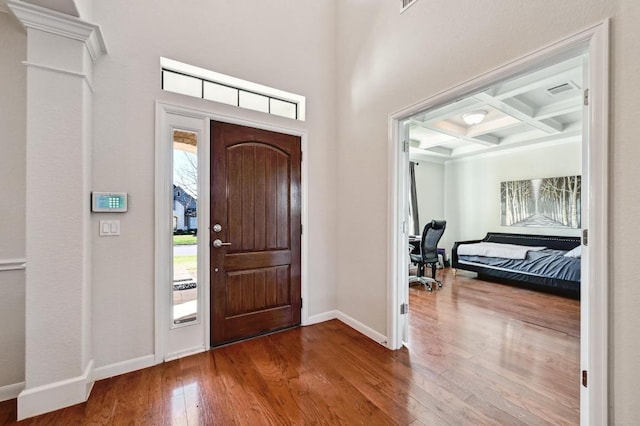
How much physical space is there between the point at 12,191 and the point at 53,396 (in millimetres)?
1375

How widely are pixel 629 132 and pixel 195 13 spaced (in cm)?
315

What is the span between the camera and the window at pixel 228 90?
2.46 meters

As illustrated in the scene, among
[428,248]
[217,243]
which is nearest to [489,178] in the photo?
[428,248]

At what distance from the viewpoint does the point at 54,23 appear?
1.68 m

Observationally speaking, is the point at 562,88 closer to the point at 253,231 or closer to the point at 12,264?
the point at 253,231

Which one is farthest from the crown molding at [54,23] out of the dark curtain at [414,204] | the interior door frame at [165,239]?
the dark curtain at [414,204]

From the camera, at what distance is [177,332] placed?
2.33m


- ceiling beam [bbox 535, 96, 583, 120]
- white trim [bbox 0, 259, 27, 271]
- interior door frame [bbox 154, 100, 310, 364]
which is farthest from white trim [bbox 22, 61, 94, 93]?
ceiling beam [bbox 535, 96, 583, 120]

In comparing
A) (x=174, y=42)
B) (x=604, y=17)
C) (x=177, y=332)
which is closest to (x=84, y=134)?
(x=174, y=42)

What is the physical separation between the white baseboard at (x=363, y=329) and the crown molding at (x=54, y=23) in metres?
3.24

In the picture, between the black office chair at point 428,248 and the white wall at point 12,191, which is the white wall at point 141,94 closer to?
the white wall at point 12,191

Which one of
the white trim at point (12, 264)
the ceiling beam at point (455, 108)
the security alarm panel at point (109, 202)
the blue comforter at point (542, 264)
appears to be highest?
the ceiling beam at point (455, 108)

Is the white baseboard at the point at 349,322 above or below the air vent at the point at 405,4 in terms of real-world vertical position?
below

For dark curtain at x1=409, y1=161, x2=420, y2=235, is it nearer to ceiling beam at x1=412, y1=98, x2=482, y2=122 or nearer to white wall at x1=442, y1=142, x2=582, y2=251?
white wall at x1=442, y1=142, x2=582, y2=251
